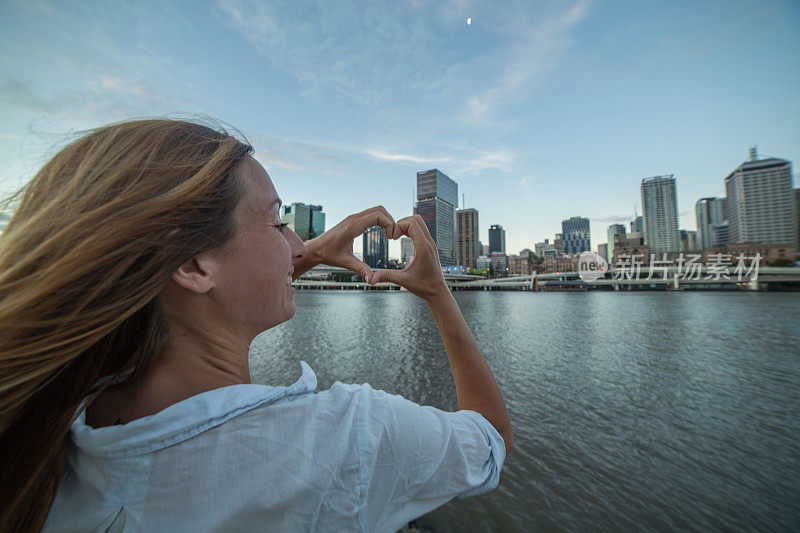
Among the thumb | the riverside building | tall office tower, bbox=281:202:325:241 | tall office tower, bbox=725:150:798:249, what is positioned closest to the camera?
the thumb

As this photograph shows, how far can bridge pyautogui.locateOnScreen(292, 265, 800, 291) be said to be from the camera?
169 ft

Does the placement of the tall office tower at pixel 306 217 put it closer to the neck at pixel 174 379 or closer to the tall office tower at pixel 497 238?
the neck at pixel 174 379

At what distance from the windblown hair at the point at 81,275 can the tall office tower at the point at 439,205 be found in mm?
115194

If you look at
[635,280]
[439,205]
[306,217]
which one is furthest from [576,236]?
[306,217]

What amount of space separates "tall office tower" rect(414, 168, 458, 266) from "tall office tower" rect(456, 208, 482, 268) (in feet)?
52.8

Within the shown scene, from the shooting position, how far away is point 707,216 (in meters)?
160

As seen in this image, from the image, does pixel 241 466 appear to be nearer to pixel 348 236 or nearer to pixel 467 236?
pixel 348 236

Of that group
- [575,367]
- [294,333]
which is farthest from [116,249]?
[294,333]

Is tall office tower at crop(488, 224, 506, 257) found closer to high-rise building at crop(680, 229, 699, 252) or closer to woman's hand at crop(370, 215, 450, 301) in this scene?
high-rise building at crop(680, 229, 699, 252)

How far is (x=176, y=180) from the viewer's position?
74 cm

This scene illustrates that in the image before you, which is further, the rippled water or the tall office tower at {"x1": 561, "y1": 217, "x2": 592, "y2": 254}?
the tall office tower at {"x1": 561, "y1": 217, "x2": 592, "y2": 254}

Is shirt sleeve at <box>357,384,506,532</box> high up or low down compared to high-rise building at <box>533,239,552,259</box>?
down

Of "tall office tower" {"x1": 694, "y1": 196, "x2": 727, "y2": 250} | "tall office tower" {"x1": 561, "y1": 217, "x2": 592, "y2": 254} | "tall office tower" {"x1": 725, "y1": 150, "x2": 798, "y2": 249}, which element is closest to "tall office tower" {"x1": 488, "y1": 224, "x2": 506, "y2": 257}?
"tall office tower" {"x1": 561, "y1": 217, "x2": 592, "y2": 254}

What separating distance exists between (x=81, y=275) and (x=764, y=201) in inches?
5831
